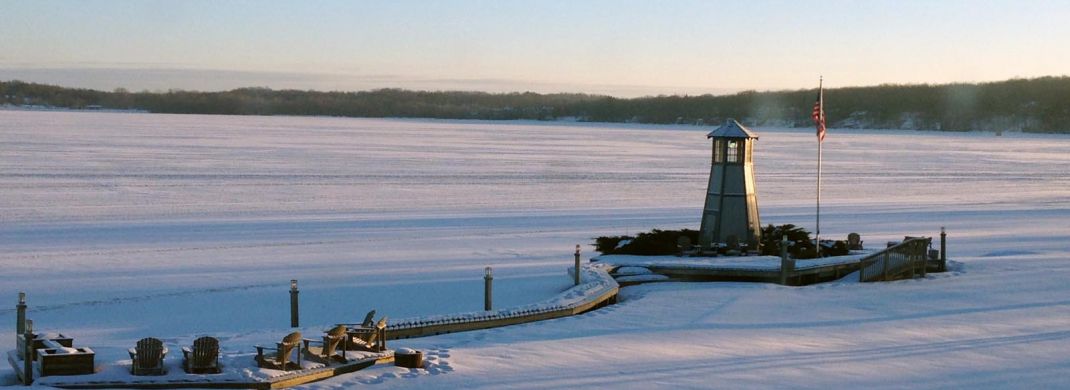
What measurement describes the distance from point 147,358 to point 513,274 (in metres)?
10.2

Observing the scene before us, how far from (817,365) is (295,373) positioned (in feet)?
17.4

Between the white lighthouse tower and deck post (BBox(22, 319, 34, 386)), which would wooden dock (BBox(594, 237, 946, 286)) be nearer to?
the white lighthouse tower

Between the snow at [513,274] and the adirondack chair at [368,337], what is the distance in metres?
0.49

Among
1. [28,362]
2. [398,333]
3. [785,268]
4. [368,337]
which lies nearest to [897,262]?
[785,268]

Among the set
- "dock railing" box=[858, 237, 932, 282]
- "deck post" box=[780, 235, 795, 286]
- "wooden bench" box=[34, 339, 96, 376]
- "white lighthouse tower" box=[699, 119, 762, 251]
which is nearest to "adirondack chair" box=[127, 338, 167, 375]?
"wooden bench" box=[34, 339, 96, 376]

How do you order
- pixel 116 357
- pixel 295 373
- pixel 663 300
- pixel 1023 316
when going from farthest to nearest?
pixel 663 300
pixel 1023 316
pixel 116 357
pixel 295 373

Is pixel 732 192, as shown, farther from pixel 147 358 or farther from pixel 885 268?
pixel 147 358

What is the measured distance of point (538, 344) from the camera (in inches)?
530

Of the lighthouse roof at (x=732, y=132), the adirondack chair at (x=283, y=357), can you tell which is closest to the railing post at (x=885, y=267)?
the lighthouse roof at (x=732, y=132)

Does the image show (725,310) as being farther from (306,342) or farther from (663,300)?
(306,342)

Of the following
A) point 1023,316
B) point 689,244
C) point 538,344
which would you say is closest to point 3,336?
point 538,344

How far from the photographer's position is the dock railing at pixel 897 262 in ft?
64.5

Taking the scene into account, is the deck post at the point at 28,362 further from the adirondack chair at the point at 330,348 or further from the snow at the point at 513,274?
the adirondack chair at the point at 330,348

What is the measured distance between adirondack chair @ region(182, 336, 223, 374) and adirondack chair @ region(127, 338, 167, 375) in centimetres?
25
